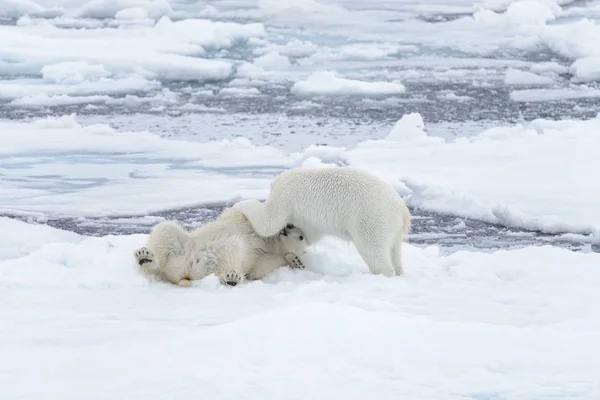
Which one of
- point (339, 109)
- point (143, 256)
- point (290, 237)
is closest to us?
point (143, 256)

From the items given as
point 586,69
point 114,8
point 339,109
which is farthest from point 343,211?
point 114,8

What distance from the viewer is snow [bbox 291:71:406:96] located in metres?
14.3

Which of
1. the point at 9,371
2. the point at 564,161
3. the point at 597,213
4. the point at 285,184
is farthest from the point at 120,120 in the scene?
the point at 9,371

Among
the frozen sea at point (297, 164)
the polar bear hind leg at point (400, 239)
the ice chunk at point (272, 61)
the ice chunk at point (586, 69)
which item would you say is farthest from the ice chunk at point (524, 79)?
the polar bear hind leg at point (400, 239)

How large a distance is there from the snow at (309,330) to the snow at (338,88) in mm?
9480

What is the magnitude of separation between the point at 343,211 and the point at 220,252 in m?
0.67

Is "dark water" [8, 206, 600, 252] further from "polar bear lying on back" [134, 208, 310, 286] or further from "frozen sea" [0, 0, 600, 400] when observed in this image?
"polar bear lying on back" [134, 208, 310, 286]

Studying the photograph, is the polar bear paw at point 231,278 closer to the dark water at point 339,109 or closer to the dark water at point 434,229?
the dark water at point 434,229

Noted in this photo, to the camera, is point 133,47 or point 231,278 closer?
point 231,278

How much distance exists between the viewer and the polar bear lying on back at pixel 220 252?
454cm

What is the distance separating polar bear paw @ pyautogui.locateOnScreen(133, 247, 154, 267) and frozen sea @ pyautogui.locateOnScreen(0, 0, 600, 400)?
130mm

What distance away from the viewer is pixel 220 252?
4602 millimetres

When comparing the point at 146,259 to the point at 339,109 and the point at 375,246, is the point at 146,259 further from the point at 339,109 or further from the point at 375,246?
the point at 339,109

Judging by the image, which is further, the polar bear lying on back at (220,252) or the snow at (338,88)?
the snow at (338,88)
